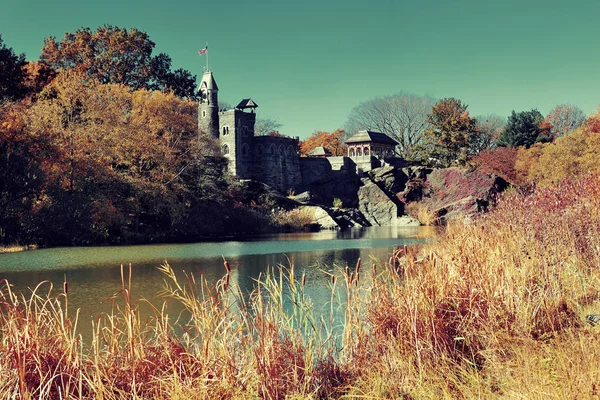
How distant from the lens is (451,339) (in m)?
5.89

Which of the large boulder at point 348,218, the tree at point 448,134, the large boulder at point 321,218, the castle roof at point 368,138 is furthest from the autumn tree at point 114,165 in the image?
the tree at point 448,134

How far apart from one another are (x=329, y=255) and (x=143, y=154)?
14777 millimetres

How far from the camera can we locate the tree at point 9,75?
1039 inches

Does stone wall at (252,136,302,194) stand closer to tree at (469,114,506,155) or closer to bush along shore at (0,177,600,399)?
tree at (469,114,506,155)

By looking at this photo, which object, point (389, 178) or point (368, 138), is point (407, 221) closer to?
point (389, 178)

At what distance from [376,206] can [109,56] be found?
985 inches

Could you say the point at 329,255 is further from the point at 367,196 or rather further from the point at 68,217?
the point at 367,196

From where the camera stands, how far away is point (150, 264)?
1811 cm

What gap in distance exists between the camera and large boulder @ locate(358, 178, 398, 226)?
5019 cm

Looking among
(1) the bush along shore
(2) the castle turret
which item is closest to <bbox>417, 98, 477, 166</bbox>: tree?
(2) the castle turret

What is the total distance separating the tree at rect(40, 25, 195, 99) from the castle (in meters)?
4.58

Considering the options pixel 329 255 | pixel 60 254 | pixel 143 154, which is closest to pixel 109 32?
pixel 143 154

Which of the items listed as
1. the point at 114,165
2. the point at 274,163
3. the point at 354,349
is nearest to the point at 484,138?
the point at 274,163

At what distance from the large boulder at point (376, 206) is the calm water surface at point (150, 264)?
24552mm
